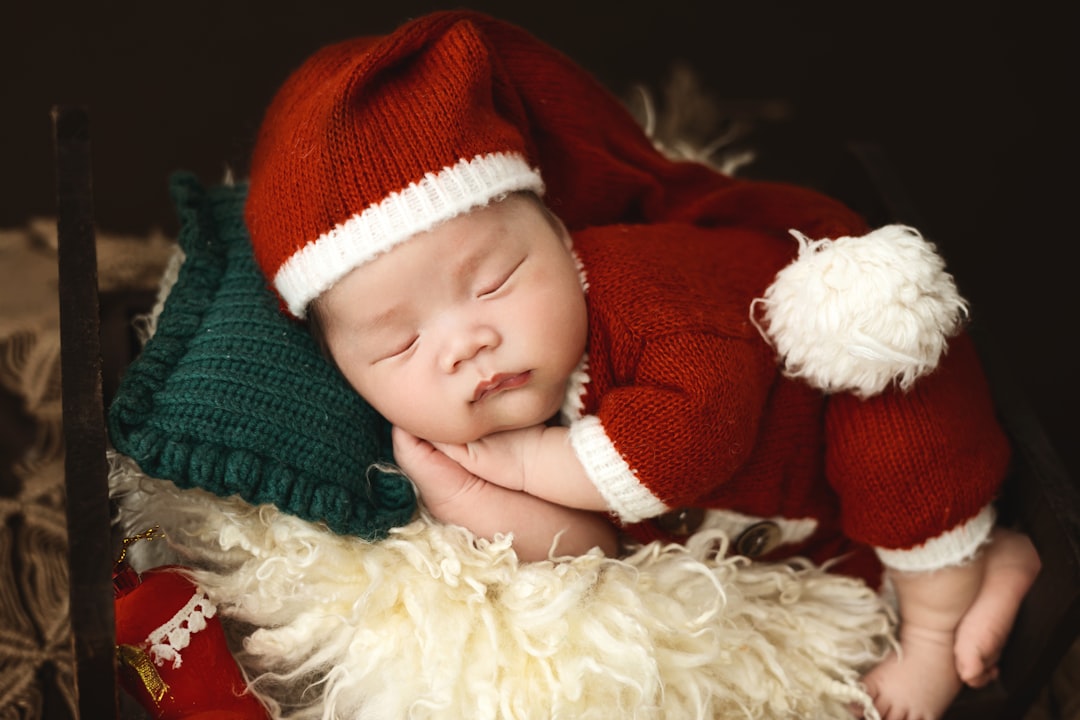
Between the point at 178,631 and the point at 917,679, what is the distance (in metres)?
0.67

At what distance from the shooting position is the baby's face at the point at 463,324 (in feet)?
2.81

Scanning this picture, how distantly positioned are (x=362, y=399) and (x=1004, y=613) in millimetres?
636

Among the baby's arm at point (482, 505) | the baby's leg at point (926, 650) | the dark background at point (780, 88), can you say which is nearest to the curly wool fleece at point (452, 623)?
the baby's arm at point (482, 505)

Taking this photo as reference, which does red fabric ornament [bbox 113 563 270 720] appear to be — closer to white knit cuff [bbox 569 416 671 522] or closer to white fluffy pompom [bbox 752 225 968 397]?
white knit cuff [bbox 569 416 671 522]

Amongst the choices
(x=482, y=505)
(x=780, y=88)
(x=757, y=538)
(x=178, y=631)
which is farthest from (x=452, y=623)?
(x=780, y=88)

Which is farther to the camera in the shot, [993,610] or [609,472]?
[993,610]

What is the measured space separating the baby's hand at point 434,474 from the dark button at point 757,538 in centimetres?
26

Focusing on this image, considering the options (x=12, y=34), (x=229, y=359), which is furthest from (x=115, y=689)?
(x=12, y=34)

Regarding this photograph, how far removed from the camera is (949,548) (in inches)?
38.6

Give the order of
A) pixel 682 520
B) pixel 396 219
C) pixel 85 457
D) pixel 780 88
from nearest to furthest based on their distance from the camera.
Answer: pixel 85 457 < pixel 396 219 < pixel 682 520 < pixel 780 88

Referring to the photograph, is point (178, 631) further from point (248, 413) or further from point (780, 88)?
point (780, 88)

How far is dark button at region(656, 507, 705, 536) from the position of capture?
3.19 feet

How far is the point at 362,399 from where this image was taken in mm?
945

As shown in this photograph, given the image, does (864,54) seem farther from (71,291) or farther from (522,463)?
(71,291)
